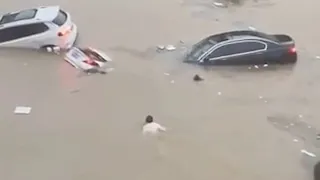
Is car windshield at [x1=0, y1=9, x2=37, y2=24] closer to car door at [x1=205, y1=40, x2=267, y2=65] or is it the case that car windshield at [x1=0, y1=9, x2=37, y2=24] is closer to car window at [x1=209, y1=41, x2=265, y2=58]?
car door at [x1=205, y1=40, x2=267, y2=65]

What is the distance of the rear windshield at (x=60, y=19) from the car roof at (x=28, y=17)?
0.29 feet

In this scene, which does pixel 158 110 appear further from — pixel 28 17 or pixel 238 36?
pixel 28 17

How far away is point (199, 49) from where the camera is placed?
1608 cm

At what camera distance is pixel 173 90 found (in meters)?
14.6

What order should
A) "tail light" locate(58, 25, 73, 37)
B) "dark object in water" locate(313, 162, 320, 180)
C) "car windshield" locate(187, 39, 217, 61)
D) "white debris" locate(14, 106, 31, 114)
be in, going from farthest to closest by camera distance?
"tail light" locate(58, 25, 73, 37)
"car windshield" locate(187, 39, 217, 61)
"white debris" locate(14, 106, 31, 114)
"dark object in water" locate(313, 162, 320, 180)

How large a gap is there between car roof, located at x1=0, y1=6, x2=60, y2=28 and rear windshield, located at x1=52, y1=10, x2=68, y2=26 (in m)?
0.09

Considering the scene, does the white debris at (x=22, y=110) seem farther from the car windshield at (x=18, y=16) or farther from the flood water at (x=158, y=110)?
the car windshield at (x=18, y=16)

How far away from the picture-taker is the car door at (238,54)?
51.6 feet

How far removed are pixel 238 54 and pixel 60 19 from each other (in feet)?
16.6

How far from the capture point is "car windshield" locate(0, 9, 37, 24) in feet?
56.1

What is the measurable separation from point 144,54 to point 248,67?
2801mm

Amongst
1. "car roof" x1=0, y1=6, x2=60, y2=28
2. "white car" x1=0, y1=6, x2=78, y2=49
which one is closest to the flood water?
"white car" x1=0, y1=6, x2=78, y2=49

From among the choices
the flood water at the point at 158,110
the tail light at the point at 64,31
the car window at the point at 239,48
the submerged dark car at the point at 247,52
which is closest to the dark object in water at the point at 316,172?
the flood water at the point at 158,110

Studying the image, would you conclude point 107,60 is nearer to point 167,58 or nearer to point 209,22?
point 167,58
